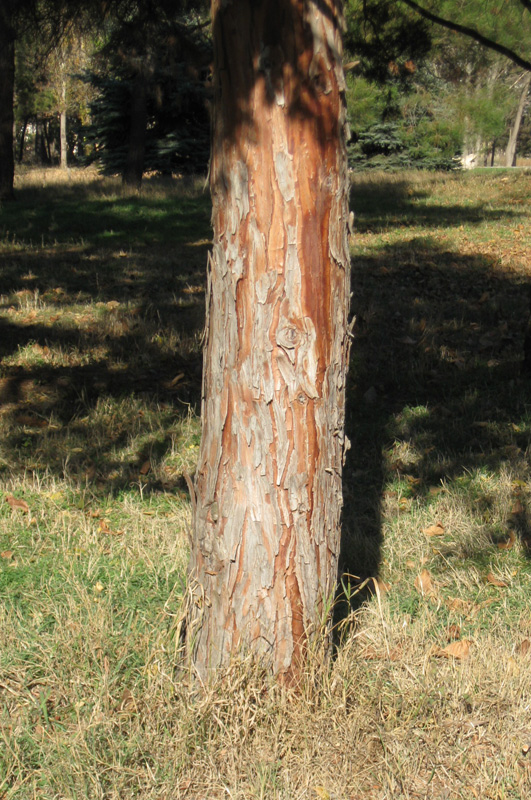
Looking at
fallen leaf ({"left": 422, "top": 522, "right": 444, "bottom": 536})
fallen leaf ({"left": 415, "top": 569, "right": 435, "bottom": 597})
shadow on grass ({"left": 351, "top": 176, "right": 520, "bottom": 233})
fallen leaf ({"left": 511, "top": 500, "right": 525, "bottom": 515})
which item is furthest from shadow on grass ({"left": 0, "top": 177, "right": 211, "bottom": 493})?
shadow on grass ({"left": 351, "top": 176, "right": 520, "bottom": 233})

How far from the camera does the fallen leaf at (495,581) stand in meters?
3.81

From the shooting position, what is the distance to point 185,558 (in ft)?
12.9

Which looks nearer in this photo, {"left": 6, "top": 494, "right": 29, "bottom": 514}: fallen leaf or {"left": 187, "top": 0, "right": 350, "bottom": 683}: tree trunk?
{"left": 187, "top": 0, "right": 350, "bottom": 683}: tree trunk

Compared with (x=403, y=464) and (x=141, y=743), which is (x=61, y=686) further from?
(x=403, y=464)

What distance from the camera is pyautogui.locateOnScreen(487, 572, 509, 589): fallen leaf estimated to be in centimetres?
381

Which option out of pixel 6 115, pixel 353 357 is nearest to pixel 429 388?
pixel 353 357

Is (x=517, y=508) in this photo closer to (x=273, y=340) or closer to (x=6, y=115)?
(x=273, y=340)

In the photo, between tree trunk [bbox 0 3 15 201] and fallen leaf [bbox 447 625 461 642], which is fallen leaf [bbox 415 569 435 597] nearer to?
fallen leaf [bbox 447 625 461 642]

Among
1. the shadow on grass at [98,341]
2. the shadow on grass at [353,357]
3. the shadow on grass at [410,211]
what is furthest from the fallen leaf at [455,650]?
the shadow on grass at [410,211]

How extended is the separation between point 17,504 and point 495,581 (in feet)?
8.84

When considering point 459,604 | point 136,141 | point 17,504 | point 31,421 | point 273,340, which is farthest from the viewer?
point 136,141

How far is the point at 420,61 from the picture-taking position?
26.4 feet

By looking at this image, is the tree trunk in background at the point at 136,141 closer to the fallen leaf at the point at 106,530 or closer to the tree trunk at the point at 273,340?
the fallen leaf at the point at 106,530

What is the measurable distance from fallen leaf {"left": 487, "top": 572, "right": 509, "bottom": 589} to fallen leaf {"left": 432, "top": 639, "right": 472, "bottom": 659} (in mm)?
603
